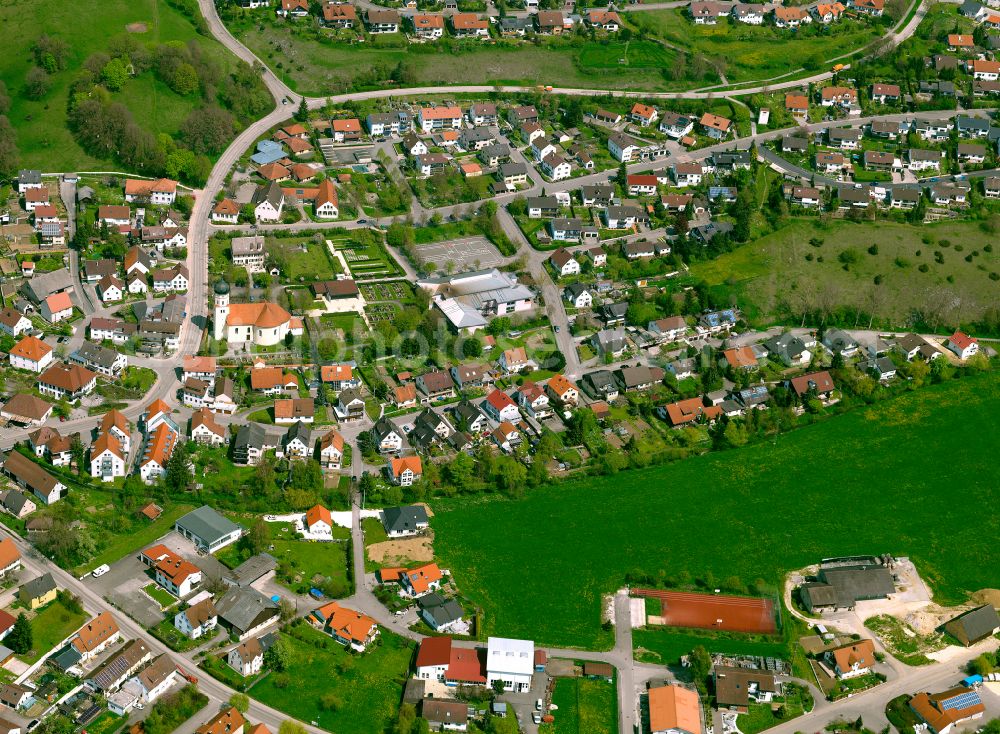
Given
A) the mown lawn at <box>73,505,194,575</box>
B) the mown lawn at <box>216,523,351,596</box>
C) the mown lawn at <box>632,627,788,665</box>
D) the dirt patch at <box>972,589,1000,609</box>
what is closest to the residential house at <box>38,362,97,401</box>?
the mown lawn at <box>73,505,194,575</box>

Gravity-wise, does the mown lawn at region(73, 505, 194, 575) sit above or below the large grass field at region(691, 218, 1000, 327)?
below

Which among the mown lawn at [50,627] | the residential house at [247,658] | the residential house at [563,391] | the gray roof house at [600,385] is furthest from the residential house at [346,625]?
the gray roof house at [600,385]

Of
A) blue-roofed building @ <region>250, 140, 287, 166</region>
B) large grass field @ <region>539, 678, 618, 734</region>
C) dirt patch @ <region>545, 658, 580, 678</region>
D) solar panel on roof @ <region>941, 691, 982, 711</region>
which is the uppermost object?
blue-roofed building @ <region>250, 140, 287, 166</region>

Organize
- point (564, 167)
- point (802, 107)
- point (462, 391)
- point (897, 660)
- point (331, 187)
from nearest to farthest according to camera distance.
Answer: point (897, 660), point (462, 391), point (331, 187), point (564, 167), point (802, 107)

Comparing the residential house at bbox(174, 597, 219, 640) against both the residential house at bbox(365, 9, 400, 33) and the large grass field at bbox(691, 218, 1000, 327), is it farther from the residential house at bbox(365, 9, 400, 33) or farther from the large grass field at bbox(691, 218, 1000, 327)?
the residential house at bbox(365, 9, 400, 33)

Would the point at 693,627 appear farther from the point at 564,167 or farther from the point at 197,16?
the point at 197,16

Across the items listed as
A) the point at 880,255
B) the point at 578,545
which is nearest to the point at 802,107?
the point at 880,255
